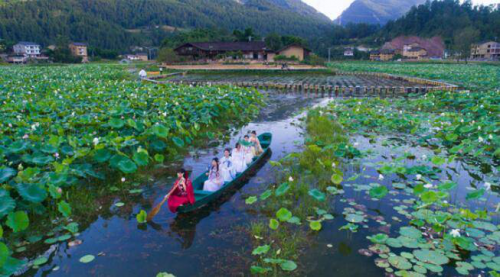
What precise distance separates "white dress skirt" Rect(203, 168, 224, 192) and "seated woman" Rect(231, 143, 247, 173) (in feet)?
3.62

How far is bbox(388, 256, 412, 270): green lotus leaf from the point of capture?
5.04 metres

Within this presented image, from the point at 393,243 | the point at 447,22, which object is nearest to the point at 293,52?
the point at 393,243

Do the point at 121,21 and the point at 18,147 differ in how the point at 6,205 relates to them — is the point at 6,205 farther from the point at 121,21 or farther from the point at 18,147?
the point at 121,21

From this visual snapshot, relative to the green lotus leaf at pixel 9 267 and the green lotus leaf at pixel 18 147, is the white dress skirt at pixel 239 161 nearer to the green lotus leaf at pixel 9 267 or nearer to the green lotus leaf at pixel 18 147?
the green lotus leaf at pixel 18 147

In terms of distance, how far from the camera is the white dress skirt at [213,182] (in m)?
7.82

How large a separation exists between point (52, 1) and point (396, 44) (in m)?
152

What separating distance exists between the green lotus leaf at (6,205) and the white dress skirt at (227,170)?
4408mm

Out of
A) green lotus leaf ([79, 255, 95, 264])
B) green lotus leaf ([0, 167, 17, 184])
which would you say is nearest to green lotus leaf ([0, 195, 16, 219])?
green lotus leaf ([0, 167, 17, 184])

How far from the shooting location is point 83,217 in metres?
6.77

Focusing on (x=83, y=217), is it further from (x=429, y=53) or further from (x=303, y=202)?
(x=429, y=53)

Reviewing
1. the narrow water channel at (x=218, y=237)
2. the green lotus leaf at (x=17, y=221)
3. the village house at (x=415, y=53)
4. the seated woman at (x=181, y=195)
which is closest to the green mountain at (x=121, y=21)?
the village house at (x=415, y=53)

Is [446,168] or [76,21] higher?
[76,21]

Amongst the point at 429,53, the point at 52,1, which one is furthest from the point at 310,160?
→ the point at 52,1

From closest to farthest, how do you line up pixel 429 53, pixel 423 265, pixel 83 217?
pixel 423 265, pixel 83 217, pixel 429 53
